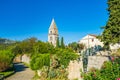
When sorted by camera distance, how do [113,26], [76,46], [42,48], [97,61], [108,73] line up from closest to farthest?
[108,73], [97,61], [113,26], [42,48], [76,46]

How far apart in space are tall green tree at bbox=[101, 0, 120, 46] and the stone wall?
8305mm

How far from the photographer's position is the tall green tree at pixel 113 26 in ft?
93.4

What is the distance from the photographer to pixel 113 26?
28.9m

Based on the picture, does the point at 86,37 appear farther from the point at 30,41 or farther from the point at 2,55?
the point at 2,55

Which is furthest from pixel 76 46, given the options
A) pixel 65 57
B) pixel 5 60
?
pixel 65 57

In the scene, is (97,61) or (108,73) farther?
(97,61)

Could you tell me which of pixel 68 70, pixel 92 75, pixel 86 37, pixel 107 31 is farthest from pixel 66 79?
pixel 86 37

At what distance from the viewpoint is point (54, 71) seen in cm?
2475

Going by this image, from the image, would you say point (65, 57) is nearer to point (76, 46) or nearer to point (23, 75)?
point (23, 75)

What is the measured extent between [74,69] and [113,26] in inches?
406

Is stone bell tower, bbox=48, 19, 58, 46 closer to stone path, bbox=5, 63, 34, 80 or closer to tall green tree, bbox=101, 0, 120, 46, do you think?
stone path, bbox=5, 63, 34, 80

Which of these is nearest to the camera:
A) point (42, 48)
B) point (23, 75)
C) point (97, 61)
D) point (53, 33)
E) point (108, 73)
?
point (108, 73)

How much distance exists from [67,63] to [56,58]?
3.02m

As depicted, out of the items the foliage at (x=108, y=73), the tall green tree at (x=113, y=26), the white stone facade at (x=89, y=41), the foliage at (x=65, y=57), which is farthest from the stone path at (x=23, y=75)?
the white stone facade at (x=89, y=41)
